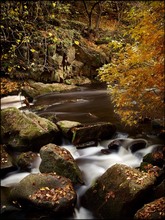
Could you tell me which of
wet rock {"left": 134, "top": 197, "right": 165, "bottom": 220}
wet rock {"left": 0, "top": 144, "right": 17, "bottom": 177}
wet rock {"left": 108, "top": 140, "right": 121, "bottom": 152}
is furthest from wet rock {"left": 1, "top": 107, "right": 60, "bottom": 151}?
wet rock {"left": 134, "top": 197, "right": 165, "bottom": 220}

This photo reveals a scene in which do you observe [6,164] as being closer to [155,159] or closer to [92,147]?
[92,147]

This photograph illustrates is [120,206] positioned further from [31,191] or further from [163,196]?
[31,191]

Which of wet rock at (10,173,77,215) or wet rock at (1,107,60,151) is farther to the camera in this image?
wet rock at (1,107,60,151)

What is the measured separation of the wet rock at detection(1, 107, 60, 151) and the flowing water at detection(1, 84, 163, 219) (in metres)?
0.70

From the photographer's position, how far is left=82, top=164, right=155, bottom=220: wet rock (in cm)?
579

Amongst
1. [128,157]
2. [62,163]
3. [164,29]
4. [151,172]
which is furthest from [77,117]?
[164,29]

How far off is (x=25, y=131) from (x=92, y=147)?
2331mm

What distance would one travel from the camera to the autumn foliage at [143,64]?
17.9 ft

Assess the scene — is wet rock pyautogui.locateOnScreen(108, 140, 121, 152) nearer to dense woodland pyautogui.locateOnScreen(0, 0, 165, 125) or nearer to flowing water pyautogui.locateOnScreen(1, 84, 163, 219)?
flowing water pyautogui.locateOnScreen(1, 84, 163, 219)

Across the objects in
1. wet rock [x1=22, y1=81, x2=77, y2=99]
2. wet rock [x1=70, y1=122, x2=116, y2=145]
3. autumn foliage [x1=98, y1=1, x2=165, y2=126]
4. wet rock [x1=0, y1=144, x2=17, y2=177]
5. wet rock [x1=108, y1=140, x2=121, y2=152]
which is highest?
autumn foliage [x1=98, y1=1, x2=165, y2=126]

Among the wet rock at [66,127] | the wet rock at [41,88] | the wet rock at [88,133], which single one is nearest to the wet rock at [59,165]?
the wet rock at [88,133]

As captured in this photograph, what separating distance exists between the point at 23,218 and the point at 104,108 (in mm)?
7891

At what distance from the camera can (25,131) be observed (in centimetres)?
877

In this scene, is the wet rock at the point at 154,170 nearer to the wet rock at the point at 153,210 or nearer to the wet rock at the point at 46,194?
the wet rock at the point at 153,210
